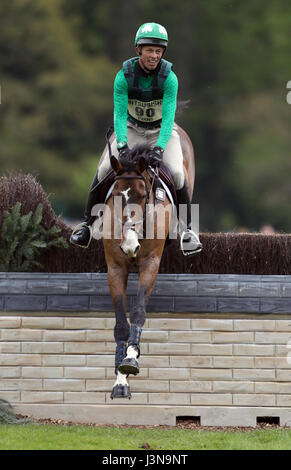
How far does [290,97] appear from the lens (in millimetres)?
33375

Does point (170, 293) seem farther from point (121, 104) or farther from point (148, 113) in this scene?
point (121, 104)

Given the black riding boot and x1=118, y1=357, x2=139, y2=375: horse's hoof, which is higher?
the black riding boot

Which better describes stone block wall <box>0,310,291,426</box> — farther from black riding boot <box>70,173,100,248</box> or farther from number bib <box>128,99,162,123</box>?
number bib <box>128,99,162,123</box>

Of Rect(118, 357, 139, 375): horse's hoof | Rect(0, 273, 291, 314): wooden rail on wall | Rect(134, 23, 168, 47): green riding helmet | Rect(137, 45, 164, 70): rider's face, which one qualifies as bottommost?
Rect(118, 357, 139, 375): horse's hoof

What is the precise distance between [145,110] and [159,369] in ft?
8.08

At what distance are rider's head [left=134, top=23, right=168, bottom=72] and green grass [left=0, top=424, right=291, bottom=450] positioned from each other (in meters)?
3.26

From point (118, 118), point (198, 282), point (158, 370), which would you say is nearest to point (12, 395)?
point (158, 370)

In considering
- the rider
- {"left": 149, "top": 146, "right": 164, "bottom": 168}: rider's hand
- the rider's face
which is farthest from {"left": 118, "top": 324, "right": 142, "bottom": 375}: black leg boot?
the rider's face

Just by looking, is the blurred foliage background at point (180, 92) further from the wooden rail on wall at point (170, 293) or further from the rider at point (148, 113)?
the rider at point (148, 113)

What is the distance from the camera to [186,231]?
862 centimetres

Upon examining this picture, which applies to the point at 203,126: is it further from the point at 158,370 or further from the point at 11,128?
the point at 158,370

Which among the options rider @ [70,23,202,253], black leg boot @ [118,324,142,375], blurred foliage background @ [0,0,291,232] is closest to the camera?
black leg boot @ [118,324,142,375]

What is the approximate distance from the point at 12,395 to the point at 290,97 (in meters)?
26.4

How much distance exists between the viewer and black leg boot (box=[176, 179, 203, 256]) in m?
8.54
